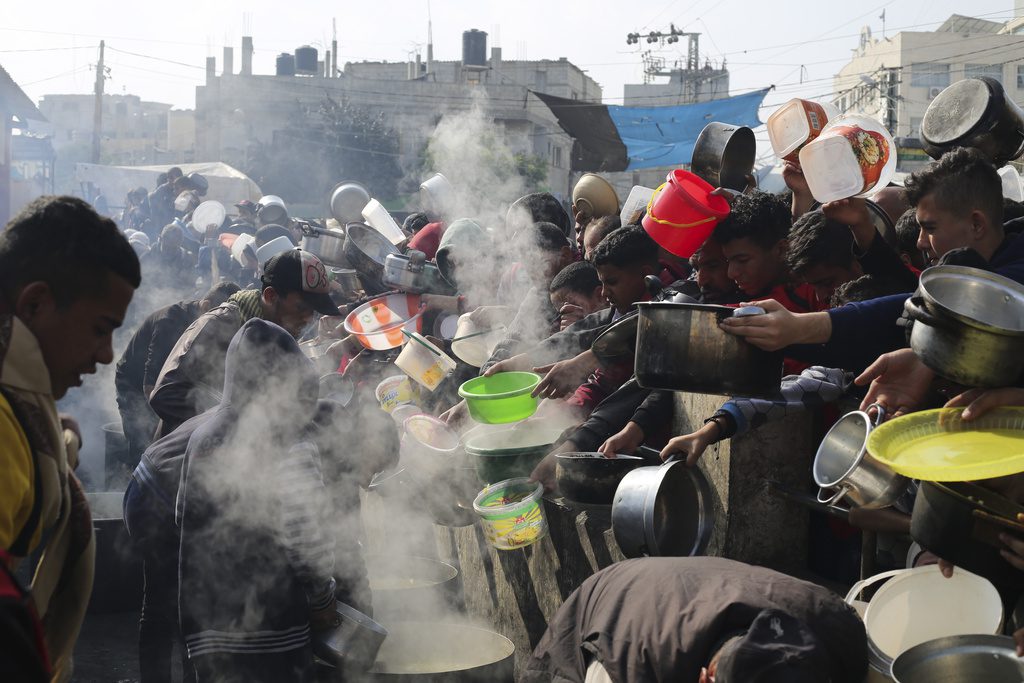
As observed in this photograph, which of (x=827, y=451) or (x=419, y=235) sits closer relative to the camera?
(x=827, y=451)

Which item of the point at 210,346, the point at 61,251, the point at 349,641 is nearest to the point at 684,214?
the point at 349,641

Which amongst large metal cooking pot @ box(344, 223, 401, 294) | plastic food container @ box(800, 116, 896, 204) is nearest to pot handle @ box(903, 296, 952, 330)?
plastic food container @ box(800, 116, 896, 204)

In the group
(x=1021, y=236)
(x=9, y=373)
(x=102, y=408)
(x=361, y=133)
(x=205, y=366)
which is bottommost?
(x=102, y=408)

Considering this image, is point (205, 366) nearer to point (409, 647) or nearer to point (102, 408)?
point (409, 647)

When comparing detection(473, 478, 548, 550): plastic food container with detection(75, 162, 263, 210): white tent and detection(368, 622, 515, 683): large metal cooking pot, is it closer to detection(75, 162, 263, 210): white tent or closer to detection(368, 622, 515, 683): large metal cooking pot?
detection(368, 622, 515, 683): large metal cooking pot

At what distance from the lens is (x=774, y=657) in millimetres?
2006

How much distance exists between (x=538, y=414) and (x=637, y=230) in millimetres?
920

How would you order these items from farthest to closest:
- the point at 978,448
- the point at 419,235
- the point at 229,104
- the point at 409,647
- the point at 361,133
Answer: the point at 229,104 → the point at 361,133 → the point at 419,235 → the point at 409,647 → the point at 978,448

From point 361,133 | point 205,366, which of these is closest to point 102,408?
point 205,366

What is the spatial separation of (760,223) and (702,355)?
4.08 ft

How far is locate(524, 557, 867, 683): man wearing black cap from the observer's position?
6.64ft

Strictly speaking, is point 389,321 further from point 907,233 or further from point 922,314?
point 922,314

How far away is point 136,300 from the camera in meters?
A: 11.7

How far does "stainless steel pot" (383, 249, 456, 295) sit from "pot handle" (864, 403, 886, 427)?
3772 millimetres
